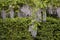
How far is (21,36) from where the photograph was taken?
11.0 ft

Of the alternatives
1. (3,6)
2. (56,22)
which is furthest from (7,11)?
(56,22)

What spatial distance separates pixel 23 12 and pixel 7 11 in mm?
324

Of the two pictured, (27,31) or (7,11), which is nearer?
(27,31)

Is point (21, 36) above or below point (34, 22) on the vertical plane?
below

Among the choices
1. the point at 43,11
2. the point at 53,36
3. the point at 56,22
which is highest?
the point at 43,11

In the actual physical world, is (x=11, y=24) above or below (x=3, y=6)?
below

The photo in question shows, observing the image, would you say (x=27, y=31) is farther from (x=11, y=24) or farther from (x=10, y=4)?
(x=10, y=4)

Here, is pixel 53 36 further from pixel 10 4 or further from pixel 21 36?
pixel 10 4

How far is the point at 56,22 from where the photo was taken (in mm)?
3592

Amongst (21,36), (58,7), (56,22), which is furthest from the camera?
(58,7)

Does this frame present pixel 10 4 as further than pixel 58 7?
No

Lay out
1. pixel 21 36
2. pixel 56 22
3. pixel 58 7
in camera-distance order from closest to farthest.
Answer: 1. pixel 21 36
2. pixel 56 22
3. pixel 58 7

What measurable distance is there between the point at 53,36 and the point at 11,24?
0.82 m

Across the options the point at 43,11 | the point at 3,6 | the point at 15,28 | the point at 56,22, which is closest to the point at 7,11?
the point at 3,6
